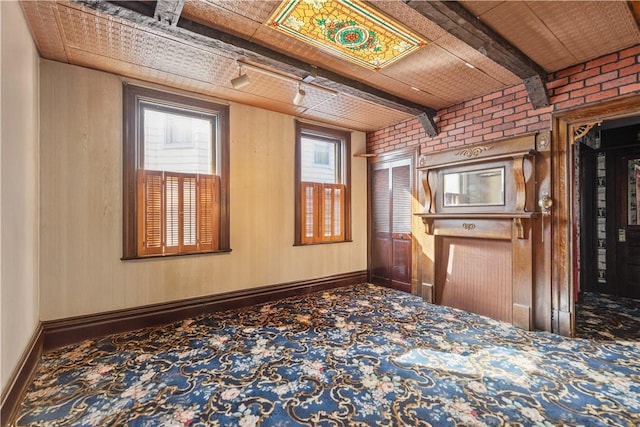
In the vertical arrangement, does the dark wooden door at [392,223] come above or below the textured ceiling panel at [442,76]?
below

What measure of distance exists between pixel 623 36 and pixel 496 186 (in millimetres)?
1641

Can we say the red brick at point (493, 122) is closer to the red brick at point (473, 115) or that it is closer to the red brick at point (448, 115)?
the red brick at point (473, 115)

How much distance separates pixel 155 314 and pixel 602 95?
16.6 ft

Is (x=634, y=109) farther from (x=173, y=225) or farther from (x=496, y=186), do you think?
(x=173, y=225)

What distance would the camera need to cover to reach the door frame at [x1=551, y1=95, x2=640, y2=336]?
2998 mm

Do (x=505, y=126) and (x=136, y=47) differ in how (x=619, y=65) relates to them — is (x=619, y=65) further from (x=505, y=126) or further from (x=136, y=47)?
(x=136, y=47)

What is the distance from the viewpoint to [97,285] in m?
3.01

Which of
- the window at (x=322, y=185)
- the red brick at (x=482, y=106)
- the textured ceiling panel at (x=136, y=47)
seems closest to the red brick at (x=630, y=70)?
the red brick at (x=482, y=106)

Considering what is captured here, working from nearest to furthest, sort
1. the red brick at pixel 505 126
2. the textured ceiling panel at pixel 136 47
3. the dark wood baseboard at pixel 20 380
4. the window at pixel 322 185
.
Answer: the dark wood baseboard at pixel 20 380
the textured ceiling panel at pixel 136 47
the red brick at pixel 505 126
the window at pixel 322 185

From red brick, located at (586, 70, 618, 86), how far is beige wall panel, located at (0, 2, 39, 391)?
462 cm

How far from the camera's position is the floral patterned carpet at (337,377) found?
183cm

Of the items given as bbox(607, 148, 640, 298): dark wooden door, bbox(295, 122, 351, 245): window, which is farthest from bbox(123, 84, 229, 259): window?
bbox(607, 148, 640, 298): dark wooden door

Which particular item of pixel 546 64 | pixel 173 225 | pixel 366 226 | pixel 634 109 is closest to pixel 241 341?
pixel 173 225

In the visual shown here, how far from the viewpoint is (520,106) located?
3357 mm
